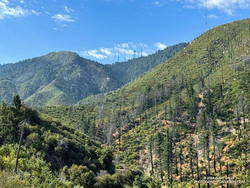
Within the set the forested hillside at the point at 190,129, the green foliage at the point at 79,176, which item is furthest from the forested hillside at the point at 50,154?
the forested hillside at the point at 190,129

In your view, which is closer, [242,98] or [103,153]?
[103,153]

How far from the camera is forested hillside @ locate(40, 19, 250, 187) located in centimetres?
8466

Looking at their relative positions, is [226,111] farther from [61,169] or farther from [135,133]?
[61,169]

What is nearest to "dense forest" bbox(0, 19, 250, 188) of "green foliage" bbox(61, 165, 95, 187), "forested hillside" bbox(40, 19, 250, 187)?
"green foliage" bbox(61, 165, 95, 187)

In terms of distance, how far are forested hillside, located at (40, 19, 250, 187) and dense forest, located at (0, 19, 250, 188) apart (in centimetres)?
35

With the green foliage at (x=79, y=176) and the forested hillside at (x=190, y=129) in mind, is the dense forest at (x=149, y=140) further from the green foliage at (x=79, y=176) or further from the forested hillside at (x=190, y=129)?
the forested hillside at (x=190, y=129)

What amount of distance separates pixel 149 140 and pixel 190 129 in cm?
2556

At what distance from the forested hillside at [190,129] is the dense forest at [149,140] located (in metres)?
0.35

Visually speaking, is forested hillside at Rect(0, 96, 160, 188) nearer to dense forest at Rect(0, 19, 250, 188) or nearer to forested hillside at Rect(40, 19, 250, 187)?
dense forest at Rect(0, 19, 250, 188)

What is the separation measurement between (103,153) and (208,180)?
3249cm

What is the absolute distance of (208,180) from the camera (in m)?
73.2

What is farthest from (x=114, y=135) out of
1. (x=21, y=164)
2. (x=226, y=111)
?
(x=21, y=164)

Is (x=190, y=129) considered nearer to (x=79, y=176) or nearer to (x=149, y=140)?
(x=149, y=140)

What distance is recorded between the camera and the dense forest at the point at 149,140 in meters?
46.6
